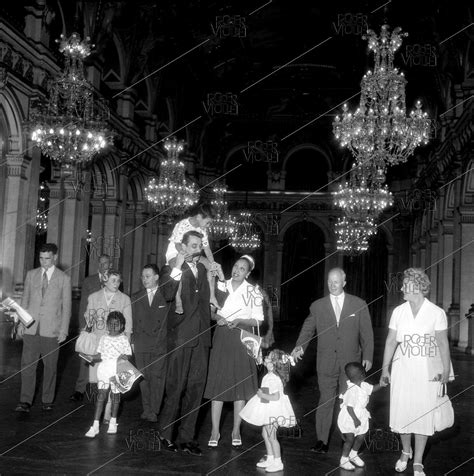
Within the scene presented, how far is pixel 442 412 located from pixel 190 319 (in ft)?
6.79

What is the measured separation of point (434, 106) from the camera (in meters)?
21.4

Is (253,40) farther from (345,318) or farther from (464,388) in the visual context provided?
(345,318)

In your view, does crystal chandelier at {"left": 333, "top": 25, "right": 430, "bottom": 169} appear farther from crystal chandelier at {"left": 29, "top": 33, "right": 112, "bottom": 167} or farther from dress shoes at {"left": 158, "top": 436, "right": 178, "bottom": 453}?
dress shoes at {"left": 158, "top": 436, "right": 178, "bottom": 453}

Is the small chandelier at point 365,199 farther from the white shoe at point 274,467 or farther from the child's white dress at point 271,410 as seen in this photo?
the white shoe at point 274,467

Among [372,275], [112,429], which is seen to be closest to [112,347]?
[112,429]

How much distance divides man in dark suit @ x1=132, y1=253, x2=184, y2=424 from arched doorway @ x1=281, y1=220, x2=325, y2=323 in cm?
2138

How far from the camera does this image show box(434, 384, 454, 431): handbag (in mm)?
4562

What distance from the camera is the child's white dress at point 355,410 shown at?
4672 mm

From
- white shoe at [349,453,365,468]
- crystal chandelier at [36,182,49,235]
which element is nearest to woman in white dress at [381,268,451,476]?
white shoe at [349,453,365,468]

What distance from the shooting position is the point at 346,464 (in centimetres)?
472

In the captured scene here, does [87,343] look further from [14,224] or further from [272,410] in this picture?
[14,224]

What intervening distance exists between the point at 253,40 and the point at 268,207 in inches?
372

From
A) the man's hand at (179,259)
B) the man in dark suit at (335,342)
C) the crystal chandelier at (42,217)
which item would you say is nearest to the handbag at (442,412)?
the man in dark suit at (335,342)

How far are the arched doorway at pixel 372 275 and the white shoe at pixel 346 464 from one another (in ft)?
72.7
